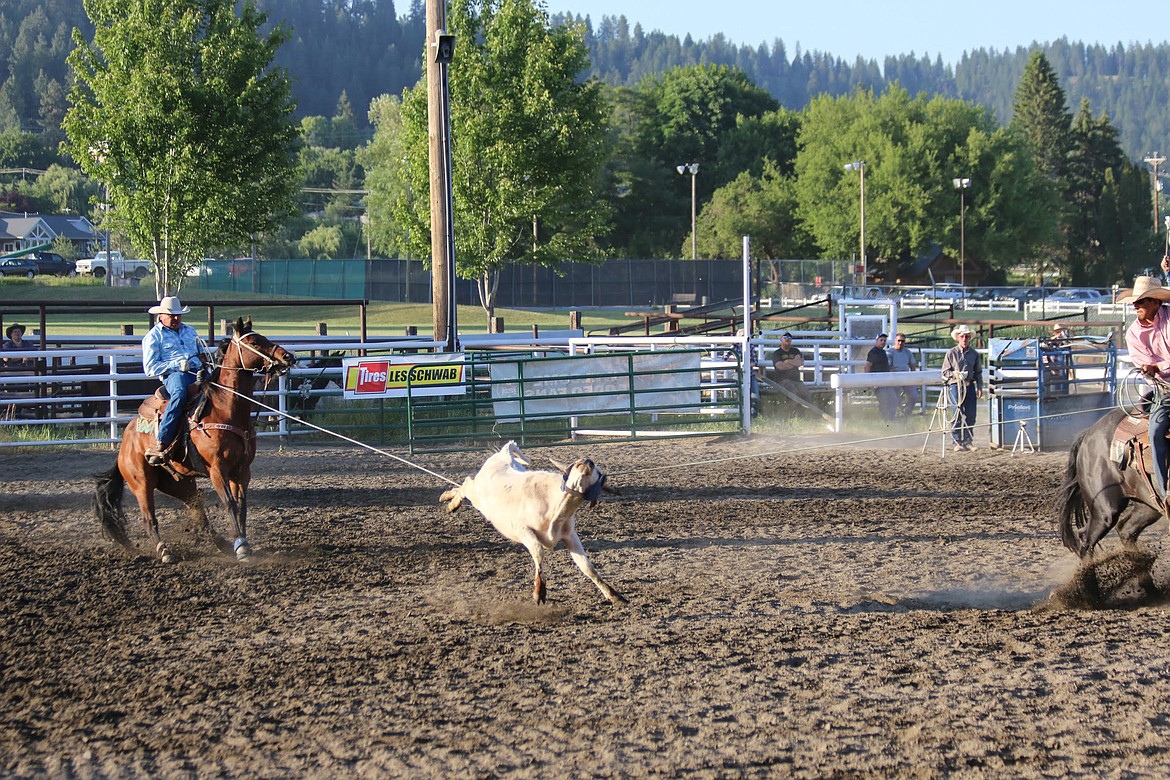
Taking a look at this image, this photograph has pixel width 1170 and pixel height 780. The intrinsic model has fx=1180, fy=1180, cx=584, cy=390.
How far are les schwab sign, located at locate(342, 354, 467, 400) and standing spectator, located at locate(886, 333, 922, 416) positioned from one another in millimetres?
6836

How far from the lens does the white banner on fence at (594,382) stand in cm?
1614

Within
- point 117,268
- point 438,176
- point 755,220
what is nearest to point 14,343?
point 438,176

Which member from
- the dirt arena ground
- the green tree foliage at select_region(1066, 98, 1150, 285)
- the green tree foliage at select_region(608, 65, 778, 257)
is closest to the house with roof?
the green tree foliage at select_region(608, 65, 778, 257)

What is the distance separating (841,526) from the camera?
32.4ft

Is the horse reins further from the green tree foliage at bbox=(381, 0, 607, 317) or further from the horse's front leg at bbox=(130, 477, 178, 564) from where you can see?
the green tree foliage at bbox=(381, 0, 607, 317)

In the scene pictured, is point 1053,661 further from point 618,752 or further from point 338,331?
point 338,331

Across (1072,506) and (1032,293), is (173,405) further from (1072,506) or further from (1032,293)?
(1032,293)

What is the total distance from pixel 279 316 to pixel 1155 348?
163 feet

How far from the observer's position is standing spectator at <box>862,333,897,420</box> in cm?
1750

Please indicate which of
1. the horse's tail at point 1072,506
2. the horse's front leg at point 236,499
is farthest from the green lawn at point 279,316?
the horse's tail at point 1072,506

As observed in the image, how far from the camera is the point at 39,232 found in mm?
106875

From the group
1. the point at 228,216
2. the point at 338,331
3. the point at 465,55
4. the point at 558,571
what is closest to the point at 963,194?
the point at 338,331

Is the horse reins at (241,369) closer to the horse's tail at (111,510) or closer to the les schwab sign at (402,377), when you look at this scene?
the horse's tail at (111,510)

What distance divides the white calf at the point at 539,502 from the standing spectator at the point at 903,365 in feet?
39.7
